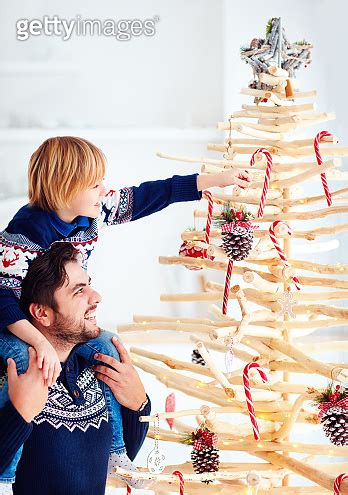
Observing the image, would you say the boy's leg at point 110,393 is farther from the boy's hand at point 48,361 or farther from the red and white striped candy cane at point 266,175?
the red and white striped candy cane at point 266,175

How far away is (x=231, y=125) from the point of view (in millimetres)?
2139

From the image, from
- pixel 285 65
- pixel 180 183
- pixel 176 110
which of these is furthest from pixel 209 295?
pixel 176 110

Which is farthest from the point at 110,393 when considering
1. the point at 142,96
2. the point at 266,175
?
the point at 142,96

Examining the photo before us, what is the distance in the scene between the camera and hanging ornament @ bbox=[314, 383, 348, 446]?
1.80m

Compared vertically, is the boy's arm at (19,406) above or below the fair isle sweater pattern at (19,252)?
below

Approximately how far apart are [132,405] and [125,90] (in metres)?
1.88

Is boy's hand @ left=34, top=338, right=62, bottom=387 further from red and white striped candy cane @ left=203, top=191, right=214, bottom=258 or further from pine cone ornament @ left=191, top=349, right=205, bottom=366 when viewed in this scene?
pine cone ornament @ left=191, top=349, right=205, bottom=366

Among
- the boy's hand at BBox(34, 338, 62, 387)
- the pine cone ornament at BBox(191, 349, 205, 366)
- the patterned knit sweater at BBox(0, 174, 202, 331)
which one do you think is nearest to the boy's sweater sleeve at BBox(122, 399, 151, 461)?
the boy's hand at BBox(34, 338, 62, 387)

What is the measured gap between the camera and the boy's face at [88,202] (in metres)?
1.92

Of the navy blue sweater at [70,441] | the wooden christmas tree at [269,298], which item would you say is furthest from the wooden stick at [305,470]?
the navy blue sweater at [70,441]

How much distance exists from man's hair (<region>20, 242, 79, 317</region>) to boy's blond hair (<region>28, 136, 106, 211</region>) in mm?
114

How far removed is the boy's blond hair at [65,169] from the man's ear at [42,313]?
22 centimetres

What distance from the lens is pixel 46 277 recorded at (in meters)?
1.91

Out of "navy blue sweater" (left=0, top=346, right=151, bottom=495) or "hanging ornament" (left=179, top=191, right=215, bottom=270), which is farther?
"hanging ornament" (left=179, top=191, right=215, bottom=270)
